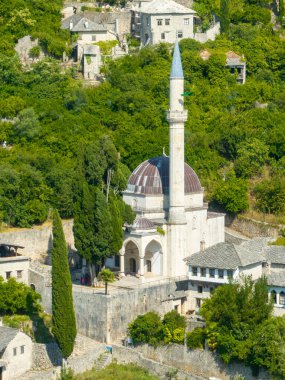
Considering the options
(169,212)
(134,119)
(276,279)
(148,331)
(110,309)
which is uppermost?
(134,119)

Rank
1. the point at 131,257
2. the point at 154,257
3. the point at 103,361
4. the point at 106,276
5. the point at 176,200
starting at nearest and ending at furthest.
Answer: the point at 103,361, the point at 106,276, the point at 176,200, the point at 154,257, the point at 131,257

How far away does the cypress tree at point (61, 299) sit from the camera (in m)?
75.7

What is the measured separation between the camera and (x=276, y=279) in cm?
7919

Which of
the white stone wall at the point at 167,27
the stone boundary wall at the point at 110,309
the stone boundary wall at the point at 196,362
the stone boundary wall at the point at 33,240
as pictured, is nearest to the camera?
the stone boundary wall at the point at 196,362

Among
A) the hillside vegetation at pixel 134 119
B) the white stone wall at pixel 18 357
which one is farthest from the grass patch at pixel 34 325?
the hillside vegetation at pixel 134 119

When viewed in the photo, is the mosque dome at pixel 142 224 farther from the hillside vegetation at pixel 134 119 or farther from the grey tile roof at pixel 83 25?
the grey tile roof at pixel 83 25

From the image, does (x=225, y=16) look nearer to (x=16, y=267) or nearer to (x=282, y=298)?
(x=16, y=267)

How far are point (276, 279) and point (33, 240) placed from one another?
16205mm

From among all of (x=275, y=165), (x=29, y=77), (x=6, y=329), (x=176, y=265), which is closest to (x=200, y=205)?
(x=176, y=265)

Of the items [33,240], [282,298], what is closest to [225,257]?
[282,298]

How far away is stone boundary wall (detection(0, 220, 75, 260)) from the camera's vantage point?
8684 centimetres

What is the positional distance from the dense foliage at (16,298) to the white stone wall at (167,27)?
112 ft

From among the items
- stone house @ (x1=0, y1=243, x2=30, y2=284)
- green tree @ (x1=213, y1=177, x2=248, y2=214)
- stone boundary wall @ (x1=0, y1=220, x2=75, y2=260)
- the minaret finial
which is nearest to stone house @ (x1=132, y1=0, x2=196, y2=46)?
green tree @ (x1=213, y1=177, x2=248, y2=214)

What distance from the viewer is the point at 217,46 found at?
357 ft
